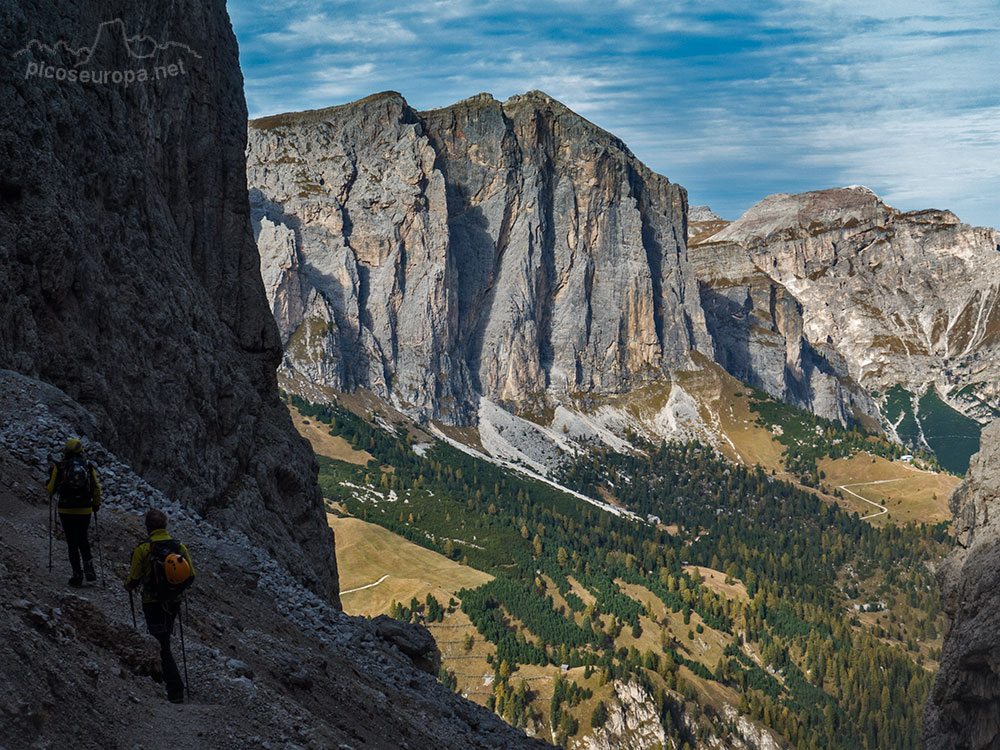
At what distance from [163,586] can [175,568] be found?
0.44m

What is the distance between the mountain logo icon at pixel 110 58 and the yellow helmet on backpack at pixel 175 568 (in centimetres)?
2416

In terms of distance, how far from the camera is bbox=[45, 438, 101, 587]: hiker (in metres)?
18.8

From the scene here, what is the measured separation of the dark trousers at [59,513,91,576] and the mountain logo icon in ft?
70.3

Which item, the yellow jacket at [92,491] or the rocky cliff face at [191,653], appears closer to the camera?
the rocky cliff face at [191,653]

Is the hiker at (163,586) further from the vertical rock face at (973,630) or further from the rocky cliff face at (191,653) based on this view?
the vertical rock face at (973,630)

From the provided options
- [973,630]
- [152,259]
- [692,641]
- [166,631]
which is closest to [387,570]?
[692,641]

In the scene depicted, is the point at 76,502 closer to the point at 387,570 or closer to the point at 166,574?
the point at 166,574

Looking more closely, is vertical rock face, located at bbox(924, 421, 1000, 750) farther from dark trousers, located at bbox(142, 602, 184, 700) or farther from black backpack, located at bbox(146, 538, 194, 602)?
black backpack, located at bbox(146, 538, 194, 602)

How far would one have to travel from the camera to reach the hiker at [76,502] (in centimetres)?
1877

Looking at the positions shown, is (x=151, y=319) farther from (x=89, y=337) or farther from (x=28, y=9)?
(x=28, y=9)

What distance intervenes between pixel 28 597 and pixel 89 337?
19.2m

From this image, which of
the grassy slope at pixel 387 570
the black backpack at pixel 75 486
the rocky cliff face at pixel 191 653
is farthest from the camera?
the grassy slope at pixel 387 570

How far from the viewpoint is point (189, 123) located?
4775 centimetres

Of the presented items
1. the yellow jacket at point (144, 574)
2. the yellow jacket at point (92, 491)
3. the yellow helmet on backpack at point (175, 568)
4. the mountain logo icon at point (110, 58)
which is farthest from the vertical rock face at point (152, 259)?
the yellow helmet on backpack at point (175, 568)
